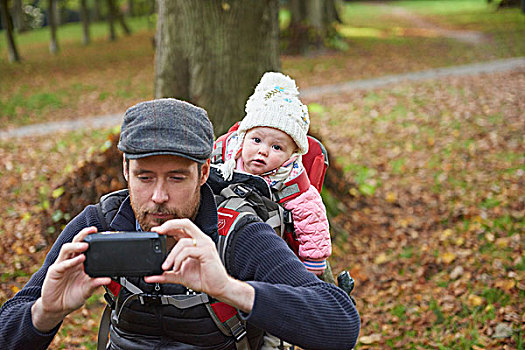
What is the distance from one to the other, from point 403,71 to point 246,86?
13305mm

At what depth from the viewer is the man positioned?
2111mm

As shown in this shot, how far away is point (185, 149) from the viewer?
7.57ft

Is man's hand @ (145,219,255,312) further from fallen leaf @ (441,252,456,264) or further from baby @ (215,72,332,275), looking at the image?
fallen leaf @ (441,252,456,264)

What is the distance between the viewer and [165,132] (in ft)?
7.61

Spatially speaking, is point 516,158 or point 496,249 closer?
point 496,249

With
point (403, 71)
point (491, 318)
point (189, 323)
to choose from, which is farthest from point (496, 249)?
point (403, 71)

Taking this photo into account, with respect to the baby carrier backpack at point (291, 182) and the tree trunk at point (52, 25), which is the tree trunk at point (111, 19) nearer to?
the tree trunk at point (52, 25)

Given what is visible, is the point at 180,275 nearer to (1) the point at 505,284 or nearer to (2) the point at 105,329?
(2) the point at 105,329

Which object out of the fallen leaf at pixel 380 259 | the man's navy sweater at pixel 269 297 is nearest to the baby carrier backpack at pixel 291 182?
the man's navy sweater at pixel 269 297

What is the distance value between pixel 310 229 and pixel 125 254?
1371mm

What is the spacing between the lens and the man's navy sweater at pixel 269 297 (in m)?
2.19

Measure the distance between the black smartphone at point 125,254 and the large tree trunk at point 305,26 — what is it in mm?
20489

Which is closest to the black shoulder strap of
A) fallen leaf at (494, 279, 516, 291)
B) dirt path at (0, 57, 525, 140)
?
fallen leaf at (494, 279, 516, 291)

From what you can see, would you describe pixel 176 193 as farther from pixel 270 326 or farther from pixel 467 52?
pixel 467 52
